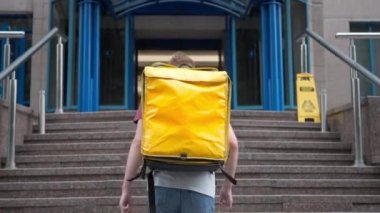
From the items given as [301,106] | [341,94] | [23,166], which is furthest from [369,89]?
[23,166]

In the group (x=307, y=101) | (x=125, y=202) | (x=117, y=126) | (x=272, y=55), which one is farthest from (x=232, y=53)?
(x=125, y=202)

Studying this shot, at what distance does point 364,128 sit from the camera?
26.7ft

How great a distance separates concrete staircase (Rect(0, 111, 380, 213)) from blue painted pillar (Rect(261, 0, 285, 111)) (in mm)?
3277

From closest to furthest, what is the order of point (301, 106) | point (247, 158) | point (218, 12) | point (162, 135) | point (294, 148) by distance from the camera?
point (162, 135)
point (247, 158)
point (294, 148)
point (301, 106)
point (218, 12)

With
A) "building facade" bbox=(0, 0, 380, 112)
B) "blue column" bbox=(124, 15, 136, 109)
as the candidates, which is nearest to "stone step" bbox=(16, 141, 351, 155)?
"building facade" bbox=(0, 0, 380, 112)

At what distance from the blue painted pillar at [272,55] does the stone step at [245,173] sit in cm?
483

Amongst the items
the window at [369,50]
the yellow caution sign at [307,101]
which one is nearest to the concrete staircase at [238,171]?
the yellow caution sign at [307,101]

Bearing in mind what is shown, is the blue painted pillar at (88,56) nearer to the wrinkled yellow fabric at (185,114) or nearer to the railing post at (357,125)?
the railing post at (357,125)

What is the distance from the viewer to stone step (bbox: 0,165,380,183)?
7.40 meters

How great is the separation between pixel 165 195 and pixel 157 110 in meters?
0.47

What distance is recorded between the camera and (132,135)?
27.7 feet

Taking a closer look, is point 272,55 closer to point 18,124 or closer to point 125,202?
point 18,124

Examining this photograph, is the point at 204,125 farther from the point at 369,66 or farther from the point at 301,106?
the point at 369,66

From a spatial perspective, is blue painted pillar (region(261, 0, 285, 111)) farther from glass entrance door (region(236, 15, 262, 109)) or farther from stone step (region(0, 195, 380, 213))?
stone step (region(0, 195, 380, 213))
